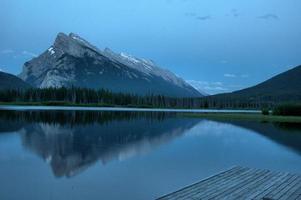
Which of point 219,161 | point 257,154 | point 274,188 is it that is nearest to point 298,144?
point 257,154

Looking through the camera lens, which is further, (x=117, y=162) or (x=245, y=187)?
(x=117, y=162)

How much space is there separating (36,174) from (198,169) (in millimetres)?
9963

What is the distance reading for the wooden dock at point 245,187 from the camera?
19.0 meters

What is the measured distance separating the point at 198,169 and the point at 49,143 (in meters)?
16.1

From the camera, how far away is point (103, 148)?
37062 millimetres

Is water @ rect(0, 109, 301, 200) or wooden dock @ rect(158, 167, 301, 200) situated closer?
wooden dock @ rect(158, 167, 301, 200)

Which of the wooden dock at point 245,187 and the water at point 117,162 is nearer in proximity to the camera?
the wooden dock at point 245,187

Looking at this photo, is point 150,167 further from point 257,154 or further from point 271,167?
point 257,154

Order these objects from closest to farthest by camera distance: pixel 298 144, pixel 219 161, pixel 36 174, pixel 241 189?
1. pixel 241 189
2. pixel 36 174
3. pixel 219 161
4. pixel 298 144

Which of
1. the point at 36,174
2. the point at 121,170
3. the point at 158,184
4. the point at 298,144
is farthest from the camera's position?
the point at 298,144

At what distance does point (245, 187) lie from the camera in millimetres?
21234

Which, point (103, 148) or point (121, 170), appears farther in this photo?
point (103, 148)

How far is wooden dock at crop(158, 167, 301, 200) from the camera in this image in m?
19.0

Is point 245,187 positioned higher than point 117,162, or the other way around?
point 117,162
